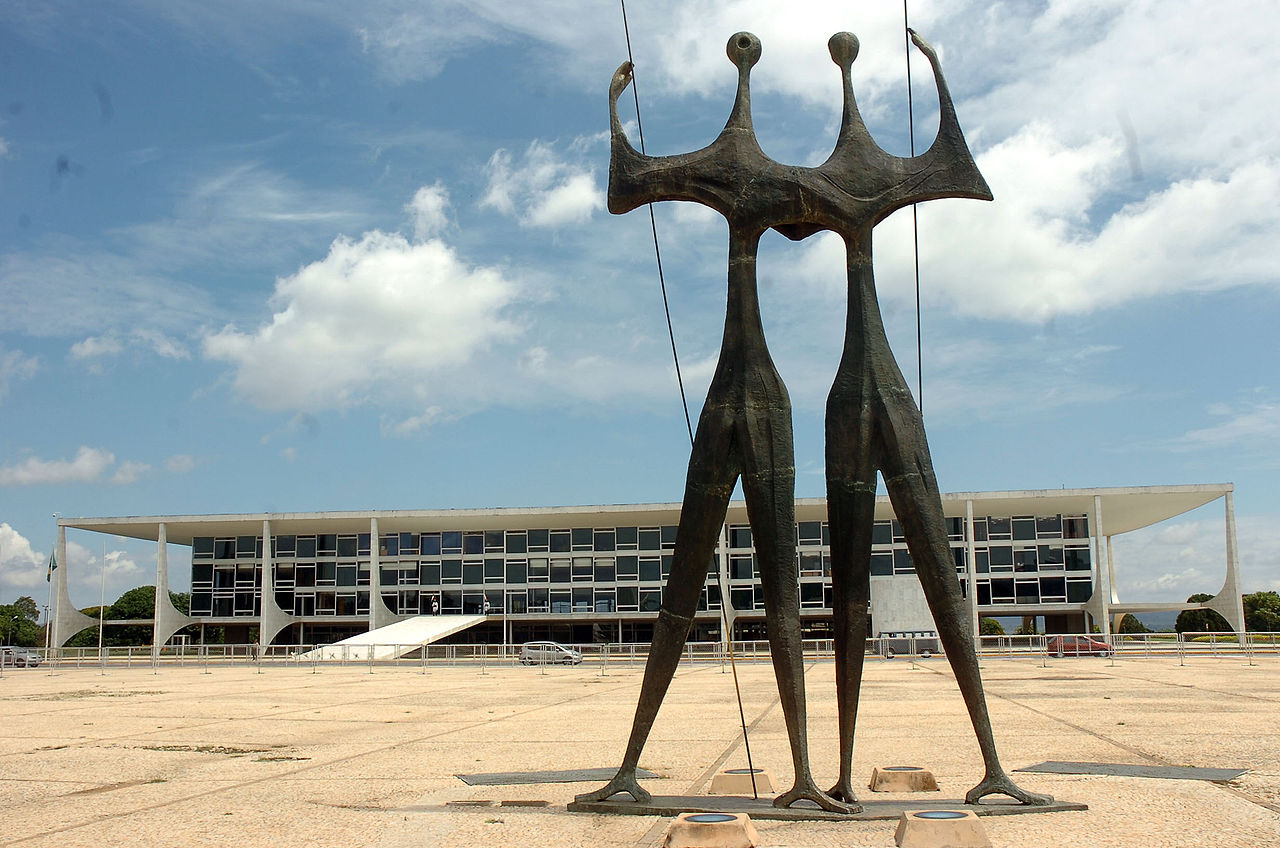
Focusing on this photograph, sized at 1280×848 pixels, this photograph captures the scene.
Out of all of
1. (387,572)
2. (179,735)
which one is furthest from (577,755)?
(387,572)

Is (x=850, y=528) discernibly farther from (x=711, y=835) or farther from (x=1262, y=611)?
(x=1262, y=611)

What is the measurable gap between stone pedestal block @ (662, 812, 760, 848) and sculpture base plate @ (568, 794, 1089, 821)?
123 centimetres

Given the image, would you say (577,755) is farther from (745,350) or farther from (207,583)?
(207,583)

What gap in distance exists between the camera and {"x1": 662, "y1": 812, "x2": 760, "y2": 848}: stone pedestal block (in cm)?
563

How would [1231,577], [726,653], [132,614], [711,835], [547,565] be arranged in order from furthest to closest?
[132,614] < [547,565] < [1231,577] < [726,653] < [711,835]

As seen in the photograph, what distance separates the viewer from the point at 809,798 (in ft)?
23.3

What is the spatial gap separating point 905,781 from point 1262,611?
90.3 meters

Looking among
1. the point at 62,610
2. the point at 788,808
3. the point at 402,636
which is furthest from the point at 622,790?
the point at 62,610

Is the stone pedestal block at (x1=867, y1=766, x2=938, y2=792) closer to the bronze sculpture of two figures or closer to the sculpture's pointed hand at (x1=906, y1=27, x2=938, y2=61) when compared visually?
the bronze sculpture of two figures

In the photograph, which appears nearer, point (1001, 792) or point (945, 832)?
point (945, 832)

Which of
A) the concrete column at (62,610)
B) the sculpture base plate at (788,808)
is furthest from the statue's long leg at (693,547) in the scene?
the concrete column at (62,610)

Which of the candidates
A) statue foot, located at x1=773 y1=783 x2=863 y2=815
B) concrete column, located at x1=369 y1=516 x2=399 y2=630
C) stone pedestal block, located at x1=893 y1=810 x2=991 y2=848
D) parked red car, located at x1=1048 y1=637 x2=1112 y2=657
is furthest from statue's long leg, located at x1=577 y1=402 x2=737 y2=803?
concrete column, located at x1=369 y1=516 x2=399 y2=630

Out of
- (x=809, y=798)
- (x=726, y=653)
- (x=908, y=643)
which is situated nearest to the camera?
(x=809, y=798)

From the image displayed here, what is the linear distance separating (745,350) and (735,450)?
751 mm
